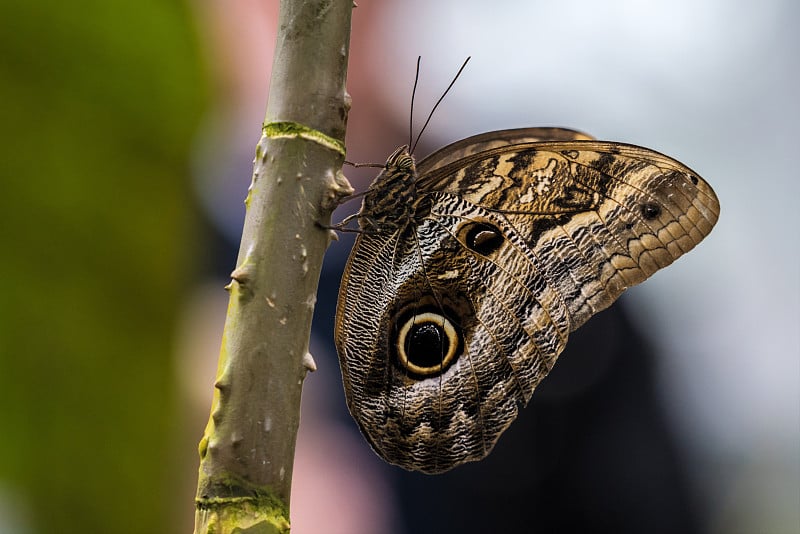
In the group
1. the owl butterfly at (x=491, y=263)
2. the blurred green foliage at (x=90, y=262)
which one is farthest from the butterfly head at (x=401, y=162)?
the blurred green foliage at (x=90, y=262)

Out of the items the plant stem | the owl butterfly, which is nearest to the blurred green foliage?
the owl butterfly

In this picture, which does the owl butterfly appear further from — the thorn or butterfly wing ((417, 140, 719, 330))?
the thorn

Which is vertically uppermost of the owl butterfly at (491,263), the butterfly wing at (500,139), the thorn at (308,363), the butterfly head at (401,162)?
the butterfly wing at (500,139)

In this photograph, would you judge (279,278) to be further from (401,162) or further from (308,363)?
(401,162)

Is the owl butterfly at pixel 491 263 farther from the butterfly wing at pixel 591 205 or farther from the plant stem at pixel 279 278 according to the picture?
the plant stem at pixel 279 278

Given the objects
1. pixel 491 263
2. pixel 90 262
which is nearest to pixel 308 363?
pixel 491 263

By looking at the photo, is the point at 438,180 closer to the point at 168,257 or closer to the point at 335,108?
the point at 335,108

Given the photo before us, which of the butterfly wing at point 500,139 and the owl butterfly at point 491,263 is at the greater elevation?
the butterfly wing at point 500,139
